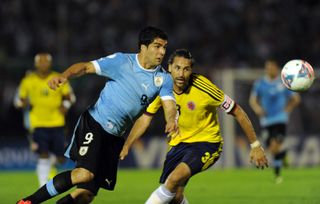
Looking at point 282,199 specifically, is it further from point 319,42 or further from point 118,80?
point 319,42

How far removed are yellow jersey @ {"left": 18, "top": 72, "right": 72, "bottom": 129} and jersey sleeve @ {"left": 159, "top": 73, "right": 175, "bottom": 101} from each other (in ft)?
22.3

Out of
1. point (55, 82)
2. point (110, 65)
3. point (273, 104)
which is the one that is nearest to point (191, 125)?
point (110, 65)

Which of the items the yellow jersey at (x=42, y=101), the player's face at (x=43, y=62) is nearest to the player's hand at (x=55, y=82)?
the player's face at (x=43, y=62)

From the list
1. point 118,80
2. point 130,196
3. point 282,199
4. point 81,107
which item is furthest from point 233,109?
point 81,107

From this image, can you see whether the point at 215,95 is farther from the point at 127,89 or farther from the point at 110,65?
the point at 110,65

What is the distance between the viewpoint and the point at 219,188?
14.4 metres

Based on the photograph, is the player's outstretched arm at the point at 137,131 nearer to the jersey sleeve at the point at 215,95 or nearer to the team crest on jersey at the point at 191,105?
the team crest on jersey at the point at 191,105

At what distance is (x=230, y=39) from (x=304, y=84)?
13502mm

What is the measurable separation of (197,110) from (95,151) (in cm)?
129

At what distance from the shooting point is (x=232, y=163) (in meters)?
21.5

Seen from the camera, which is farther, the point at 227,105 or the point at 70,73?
the point at 227,105

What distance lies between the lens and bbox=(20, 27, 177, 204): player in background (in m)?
8.16

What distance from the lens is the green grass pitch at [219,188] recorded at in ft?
39.1

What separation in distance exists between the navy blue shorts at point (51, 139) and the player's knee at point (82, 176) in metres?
6.72
